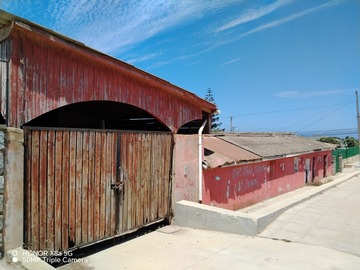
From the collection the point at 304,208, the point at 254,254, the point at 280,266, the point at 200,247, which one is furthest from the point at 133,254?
the point at 304,208

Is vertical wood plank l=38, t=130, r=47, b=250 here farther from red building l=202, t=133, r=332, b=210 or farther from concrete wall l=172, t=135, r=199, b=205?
red building l=202, t=133, r=332, b=210

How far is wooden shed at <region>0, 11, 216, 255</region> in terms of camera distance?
4.57 m

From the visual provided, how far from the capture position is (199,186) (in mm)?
8367

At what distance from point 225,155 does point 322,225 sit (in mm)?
3601

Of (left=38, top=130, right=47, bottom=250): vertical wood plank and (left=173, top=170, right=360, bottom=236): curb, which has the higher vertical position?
(left=38, top=130, right=47, bottom=250): vertical wood plank

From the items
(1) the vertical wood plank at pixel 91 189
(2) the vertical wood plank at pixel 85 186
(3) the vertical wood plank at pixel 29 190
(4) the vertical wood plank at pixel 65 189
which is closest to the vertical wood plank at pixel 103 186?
(1) the vertical wood plank at pixel 91 189

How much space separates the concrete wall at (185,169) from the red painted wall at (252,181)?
62cm

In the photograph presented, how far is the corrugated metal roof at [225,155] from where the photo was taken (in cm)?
914

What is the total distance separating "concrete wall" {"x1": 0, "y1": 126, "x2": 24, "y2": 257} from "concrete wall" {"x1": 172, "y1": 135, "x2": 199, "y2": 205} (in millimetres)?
4006

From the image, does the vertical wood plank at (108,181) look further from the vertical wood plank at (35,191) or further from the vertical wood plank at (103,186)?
the vertical wood plank at (35,191)

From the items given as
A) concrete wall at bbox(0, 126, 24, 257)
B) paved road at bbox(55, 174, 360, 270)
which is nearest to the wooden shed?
concrete wall at bbox(0, 126, 24, 257)

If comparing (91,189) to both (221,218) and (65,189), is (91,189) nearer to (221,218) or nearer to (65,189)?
(65,189)

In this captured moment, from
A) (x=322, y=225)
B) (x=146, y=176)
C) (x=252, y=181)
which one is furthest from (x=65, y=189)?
(x=252, y=181)

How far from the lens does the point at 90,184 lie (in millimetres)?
5684
